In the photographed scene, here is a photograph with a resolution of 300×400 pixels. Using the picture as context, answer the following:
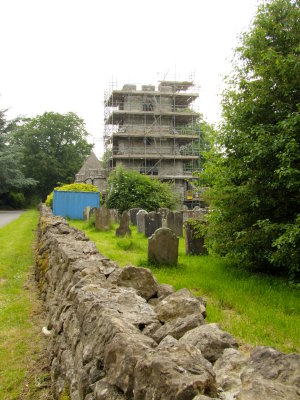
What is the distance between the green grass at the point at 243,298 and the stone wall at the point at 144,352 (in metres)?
0.85

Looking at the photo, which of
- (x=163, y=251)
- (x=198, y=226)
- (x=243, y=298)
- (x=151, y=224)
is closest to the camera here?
(x=243, y=298)

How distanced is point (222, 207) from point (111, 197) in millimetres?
20692

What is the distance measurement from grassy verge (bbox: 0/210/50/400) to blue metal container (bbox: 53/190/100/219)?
16967 mm

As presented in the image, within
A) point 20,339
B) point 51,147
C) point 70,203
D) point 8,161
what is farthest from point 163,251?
point 51,147

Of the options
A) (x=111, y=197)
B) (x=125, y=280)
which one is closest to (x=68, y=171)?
(x=111, y=197)

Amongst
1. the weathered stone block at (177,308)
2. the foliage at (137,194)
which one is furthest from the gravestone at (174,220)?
the foliage at (137,194)

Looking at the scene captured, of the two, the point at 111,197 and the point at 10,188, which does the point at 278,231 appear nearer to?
the point at 111,197

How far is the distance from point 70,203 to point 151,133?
64.5 ft

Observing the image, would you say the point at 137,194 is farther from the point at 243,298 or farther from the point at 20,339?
the point at 20,339

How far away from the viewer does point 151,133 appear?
1734 inches

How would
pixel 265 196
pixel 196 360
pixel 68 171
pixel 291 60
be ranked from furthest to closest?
pixel 68 171 < pixel 265 196 < pixel 291 60 < pixel 196 360

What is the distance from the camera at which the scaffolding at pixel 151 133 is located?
4391cm

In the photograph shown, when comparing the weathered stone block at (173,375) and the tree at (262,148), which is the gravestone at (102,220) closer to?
the tree at (262,148)

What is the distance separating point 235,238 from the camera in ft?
24.5
